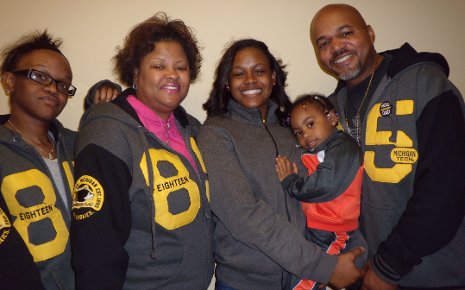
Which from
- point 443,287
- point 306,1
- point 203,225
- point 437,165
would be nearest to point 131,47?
point 203,225

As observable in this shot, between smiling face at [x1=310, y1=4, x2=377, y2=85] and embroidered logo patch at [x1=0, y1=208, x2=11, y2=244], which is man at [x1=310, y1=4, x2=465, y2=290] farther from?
embroidered logo patch at [x1=0, y1=208, x2=11, y2=244]

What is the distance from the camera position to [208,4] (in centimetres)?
226

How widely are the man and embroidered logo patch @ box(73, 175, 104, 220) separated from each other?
1.39m

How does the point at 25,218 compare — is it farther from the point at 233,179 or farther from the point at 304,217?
the point at 304,217

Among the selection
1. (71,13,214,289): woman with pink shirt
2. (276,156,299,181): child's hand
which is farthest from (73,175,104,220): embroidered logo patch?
(276,156,299,181): child's hand

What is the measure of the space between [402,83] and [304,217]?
922 mm

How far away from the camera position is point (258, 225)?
1.43 metres

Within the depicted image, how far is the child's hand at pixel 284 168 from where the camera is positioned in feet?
5.24

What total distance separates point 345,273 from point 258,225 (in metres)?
0.54

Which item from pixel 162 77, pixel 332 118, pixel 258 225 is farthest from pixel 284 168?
pixel 162 77

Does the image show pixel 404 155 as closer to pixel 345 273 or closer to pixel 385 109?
pixel 385 109

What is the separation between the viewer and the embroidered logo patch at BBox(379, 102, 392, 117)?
1.52 meters

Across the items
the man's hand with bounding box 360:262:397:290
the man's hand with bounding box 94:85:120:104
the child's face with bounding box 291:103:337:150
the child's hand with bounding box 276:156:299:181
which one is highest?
the man's hand with bounding box 94:85:120:104

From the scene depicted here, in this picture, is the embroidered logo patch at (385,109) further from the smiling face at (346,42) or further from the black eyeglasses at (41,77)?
the black eyeglasses at (41,77)
